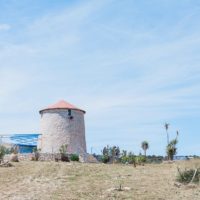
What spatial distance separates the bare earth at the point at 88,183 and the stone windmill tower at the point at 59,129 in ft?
69.7

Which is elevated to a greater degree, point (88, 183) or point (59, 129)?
point (59, 129)

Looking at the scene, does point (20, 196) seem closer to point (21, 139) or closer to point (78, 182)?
point (78, 182)

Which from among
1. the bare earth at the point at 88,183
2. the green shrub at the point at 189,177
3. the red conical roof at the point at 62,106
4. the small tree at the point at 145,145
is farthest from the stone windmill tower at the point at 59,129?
the green shrub at the point at 189,177

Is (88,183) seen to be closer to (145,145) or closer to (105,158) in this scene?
(105,158)

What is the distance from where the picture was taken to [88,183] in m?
30.1

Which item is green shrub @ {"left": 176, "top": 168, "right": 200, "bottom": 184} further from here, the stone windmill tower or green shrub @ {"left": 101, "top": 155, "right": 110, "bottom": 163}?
the stone windmill tower

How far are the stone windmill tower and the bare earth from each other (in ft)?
69.7

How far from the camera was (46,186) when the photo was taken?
2955cm

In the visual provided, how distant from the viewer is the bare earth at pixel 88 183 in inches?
1061

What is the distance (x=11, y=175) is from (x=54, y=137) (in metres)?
25.5

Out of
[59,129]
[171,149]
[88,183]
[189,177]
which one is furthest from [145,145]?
[88,183]

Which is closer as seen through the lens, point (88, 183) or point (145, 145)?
point (88, 183)

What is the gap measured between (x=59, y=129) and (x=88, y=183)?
2997 cm

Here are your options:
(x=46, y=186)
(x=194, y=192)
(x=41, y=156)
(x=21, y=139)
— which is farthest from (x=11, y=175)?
(x=21, y=139)
